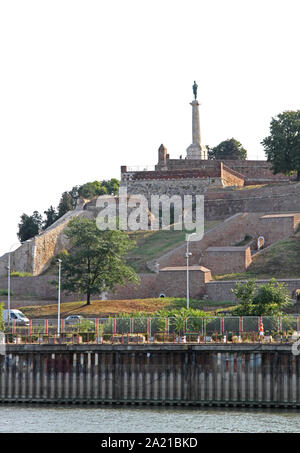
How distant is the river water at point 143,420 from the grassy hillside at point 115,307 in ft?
78.3

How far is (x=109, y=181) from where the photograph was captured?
463ft

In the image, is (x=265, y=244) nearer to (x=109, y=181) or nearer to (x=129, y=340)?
(x=129, y=340)

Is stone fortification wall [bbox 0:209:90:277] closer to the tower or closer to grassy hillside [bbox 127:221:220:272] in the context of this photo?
grassy hillside [bbox 127:221:220:272]

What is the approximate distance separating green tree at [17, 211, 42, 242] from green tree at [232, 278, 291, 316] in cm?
4945

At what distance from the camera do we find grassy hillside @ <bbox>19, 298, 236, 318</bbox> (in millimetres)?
84438

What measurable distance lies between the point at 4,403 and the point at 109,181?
79265mm

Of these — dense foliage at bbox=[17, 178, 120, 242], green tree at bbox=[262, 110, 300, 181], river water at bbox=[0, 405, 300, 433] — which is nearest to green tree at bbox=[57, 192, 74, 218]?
dense foliage at bbox=[17, 178, 120, 242]

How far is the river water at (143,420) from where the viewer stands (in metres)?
52.6

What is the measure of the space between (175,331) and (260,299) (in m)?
10.2

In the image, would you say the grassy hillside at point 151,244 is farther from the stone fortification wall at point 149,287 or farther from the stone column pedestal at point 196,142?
the stone column pedestal at point 196,142

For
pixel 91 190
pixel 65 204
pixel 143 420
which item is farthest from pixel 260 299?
pixel 91 190

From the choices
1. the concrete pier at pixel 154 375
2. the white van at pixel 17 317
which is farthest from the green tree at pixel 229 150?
the concrete pier at pixel 154 375

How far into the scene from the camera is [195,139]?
12781cm
